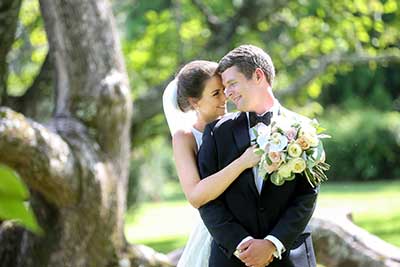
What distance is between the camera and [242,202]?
108 inches

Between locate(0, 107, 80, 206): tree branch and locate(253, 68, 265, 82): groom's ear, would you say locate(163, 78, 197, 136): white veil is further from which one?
locate(0, 107, 80, 206): tree branch

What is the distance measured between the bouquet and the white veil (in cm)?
53

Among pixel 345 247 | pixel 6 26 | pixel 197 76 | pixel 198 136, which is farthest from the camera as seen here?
pixel 6 26

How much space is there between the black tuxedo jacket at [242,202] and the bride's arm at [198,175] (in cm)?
4

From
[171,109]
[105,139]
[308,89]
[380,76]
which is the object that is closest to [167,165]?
[380,76]

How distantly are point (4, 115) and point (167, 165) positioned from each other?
20.6 m

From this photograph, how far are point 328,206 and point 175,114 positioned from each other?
1387cm

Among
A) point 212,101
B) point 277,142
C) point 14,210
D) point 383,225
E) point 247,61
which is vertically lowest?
point 383,225

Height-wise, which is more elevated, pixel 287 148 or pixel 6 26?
pixel 6 26

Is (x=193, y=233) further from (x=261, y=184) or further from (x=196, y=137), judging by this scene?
(x=261, y=184)

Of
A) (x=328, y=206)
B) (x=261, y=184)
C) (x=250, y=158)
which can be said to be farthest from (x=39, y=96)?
(x=328, y=206)

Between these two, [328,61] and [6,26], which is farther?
[328,61]

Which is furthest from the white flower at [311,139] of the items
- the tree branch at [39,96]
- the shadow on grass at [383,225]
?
the shadow on grass at [383,225]

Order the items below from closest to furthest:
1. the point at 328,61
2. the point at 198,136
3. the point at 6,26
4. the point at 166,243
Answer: the point at 198,136, the point at 6,26, the point at 328,61, the point at 166,243
